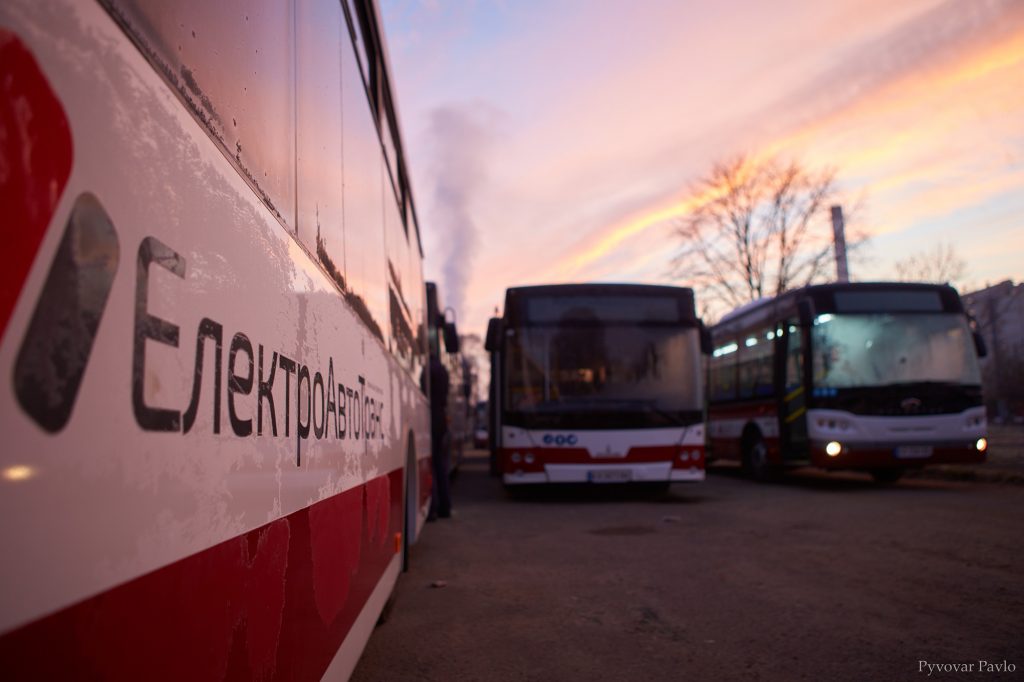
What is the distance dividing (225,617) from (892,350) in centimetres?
1342

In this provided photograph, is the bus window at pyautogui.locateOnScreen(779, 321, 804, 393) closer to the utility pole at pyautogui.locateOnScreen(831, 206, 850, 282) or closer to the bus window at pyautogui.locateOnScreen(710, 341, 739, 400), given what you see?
the bus window at pyautogui.locateOnScreen(710, 341, 739, 400)

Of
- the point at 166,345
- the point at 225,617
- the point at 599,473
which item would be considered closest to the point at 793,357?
the point at 599,473

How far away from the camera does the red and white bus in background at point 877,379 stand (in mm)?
12805

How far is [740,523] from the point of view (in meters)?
9.76

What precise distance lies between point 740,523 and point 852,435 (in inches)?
161

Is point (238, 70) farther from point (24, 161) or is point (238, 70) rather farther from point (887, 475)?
point (887, 475)

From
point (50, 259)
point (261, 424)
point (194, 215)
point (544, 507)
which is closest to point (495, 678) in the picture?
point (261, 424)

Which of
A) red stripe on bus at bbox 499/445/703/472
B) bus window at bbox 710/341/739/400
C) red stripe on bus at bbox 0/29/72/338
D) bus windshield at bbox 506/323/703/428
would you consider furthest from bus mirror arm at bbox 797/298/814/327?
red stripe on bus at bbox 0/29/72/338

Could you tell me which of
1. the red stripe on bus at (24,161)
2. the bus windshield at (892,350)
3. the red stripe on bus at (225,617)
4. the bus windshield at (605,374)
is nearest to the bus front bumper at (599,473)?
the bus windshield at (605,374)

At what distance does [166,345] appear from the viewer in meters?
1.30

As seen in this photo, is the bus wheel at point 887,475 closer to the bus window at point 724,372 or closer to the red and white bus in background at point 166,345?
the bus window at point 724,372

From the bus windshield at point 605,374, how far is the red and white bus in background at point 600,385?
15 mm

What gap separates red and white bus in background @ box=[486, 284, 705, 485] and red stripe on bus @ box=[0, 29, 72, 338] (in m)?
11.3

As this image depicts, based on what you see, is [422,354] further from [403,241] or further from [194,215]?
[194,215]
